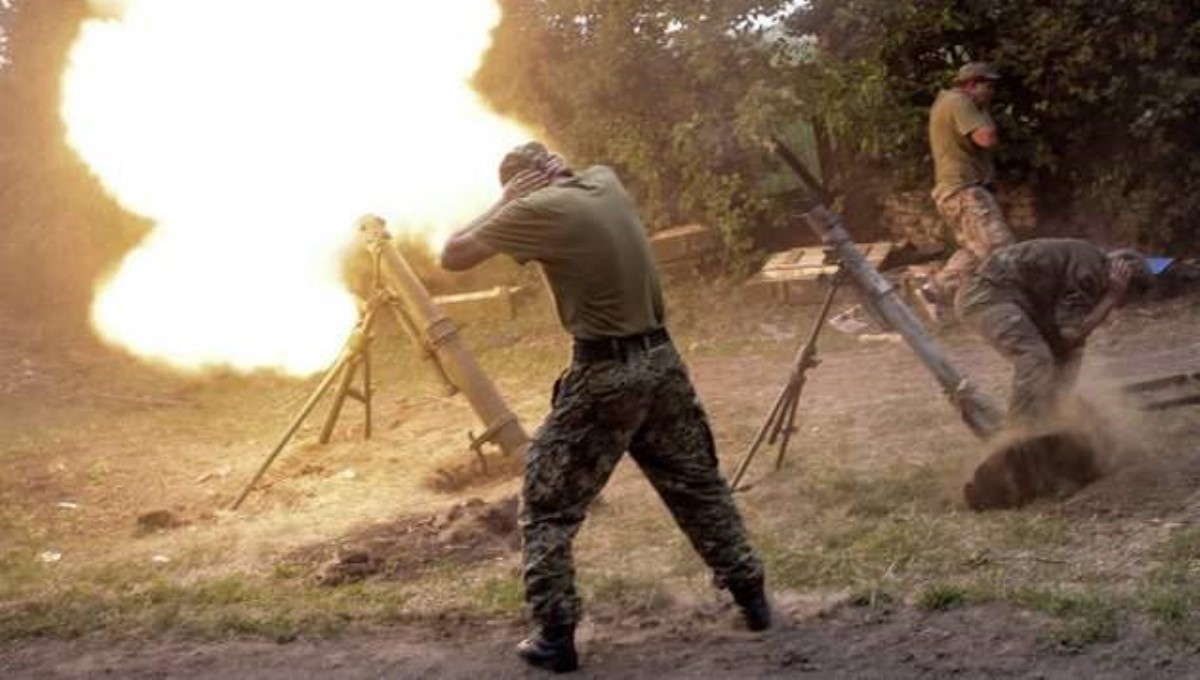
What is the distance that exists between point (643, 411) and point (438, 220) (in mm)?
6953

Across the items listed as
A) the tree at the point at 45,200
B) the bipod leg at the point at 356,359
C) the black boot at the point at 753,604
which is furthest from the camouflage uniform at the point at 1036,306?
the tree at the point at 45,200

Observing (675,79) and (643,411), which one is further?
(675,79)

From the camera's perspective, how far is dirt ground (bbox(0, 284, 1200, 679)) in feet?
15.7

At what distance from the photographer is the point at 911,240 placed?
12156mm

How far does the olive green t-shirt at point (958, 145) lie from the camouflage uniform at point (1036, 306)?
100.0 inches

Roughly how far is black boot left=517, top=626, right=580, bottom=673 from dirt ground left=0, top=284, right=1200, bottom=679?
0.11 m

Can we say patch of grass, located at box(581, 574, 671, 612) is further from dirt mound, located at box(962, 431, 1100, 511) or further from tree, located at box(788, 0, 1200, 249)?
tree, located at box(788, 0, 1200, 249)

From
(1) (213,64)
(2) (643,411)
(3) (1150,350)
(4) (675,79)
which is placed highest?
(1) (213,64)

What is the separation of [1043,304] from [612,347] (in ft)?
8.35

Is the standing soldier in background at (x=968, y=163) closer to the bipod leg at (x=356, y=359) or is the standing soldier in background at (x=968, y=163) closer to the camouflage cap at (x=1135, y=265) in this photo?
the camouflage cap at (x=1135, y=265)

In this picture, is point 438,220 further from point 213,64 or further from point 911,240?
point 911,240

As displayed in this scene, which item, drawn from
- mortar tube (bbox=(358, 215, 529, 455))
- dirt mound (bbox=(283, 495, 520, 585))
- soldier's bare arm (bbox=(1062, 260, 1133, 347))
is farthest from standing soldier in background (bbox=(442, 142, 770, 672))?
mortar tube (bbox=(358, 215, 529, 455))

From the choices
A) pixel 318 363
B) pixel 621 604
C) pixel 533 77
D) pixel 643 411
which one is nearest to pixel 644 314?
pixel 643 411

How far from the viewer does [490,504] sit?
22.8 ft
